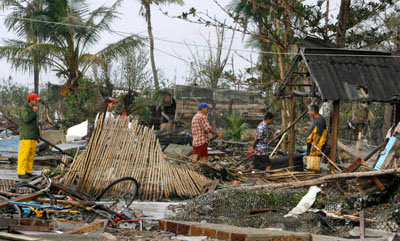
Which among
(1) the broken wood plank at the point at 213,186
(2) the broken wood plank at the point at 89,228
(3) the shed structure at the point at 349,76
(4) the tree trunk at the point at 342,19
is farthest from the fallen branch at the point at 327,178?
(4) the tree trunk at the point at 342,19

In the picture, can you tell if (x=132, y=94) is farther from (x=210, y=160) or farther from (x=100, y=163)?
(x=100, y=163)

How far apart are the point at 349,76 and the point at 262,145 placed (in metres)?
A: 2.34

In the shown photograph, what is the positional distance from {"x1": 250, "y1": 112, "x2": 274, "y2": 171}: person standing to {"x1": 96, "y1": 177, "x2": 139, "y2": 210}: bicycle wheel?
11.2ft

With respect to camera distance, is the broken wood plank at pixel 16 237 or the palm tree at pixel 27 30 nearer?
the broken wood plank at pixel 16 237

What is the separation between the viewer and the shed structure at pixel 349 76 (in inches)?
419

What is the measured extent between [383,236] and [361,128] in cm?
1250

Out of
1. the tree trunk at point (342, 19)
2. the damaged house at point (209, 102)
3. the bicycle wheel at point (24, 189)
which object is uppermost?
the tree trunk at point (342, 19)

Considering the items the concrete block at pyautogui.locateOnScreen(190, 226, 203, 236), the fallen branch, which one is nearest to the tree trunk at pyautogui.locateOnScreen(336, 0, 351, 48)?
the fallen branch

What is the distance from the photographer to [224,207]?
8.45 meters

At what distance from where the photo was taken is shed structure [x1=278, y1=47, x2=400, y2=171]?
10.6m

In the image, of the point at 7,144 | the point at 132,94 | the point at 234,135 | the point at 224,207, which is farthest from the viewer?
the point at 132,94

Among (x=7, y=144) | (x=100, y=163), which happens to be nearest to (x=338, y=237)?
(x=100, y=163)

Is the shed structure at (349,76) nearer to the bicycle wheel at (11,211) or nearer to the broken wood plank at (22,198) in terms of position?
the broken wood plank at (22,198)

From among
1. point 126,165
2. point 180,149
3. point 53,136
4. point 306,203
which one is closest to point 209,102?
point 53,136
